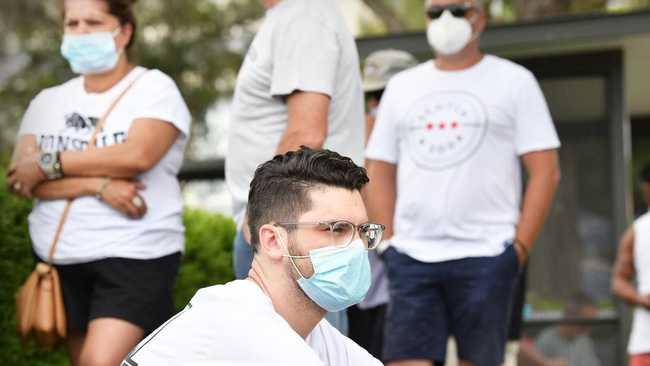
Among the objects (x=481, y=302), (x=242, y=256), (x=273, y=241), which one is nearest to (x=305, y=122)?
(x=242, y=256)

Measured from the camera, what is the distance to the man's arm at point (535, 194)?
17.6 feet

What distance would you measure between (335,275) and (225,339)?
0.36 metres

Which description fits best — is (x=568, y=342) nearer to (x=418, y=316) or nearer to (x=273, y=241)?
(x=418, y=316)

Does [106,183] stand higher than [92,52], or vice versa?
[92,52]

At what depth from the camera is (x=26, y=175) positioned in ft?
15.4

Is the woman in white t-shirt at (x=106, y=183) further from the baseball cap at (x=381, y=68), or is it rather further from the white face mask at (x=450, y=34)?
the baseball cap at (x=381, y=68)

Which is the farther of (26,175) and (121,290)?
(26,175)

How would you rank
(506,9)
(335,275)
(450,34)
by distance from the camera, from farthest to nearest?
(506,9) < (450,34) < (335,275)

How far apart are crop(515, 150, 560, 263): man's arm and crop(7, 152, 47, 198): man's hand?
6.83ft

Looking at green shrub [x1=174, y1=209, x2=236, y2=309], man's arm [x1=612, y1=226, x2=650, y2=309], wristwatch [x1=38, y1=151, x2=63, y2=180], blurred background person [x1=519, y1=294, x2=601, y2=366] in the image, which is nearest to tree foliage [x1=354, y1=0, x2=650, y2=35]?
blurred background person [x1=519, y1=294, x2=601, y2=366]

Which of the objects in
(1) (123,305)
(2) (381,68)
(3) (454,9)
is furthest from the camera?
(2) (381,68)

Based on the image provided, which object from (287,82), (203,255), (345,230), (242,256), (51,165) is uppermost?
(287,82)

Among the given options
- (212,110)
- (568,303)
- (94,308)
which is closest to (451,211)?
(94,308)

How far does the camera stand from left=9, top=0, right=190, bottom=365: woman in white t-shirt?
453cm
